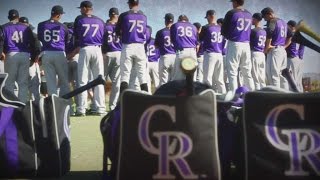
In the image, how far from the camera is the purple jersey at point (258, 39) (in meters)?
8.48

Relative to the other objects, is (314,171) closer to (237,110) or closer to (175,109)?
(237,110)

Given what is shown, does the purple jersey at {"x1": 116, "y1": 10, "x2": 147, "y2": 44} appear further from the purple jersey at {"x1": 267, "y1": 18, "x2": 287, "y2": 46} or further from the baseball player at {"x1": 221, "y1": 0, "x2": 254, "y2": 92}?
the purple jersey at {"x1": 267, "y1": 18, "x2": 287, "y2": 46}

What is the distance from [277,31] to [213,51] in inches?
50.9

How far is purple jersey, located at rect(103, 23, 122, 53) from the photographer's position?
8.04 m

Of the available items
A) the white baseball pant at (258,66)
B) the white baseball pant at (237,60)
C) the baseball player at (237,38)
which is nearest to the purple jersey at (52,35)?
the baseball player at (237,38)

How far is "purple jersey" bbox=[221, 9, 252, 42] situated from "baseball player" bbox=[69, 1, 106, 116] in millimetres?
2155

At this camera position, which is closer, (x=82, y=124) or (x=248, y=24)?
(x=82, y=124)

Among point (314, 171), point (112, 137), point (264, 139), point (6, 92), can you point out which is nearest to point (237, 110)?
point (264, 139)

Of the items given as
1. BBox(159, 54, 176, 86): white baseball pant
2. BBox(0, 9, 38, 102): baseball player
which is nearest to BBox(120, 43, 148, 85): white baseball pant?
BBox(0, 9, 38, 102): baseball player

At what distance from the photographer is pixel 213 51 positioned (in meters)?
8.84

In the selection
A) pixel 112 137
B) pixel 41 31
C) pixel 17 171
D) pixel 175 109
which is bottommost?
pixel 17 171

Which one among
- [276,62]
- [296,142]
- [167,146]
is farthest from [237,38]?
[167,146]

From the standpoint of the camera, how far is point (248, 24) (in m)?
7.72

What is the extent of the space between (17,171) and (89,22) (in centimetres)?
479
